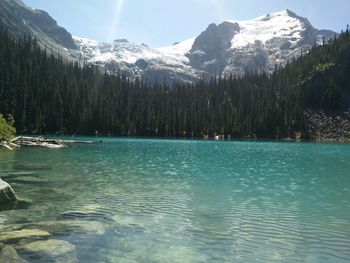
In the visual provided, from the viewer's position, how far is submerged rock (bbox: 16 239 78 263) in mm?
14203

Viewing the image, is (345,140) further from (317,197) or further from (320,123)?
(317,197)

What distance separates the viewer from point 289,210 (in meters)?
24.2

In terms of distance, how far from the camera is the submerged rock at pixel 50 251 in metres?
14.2

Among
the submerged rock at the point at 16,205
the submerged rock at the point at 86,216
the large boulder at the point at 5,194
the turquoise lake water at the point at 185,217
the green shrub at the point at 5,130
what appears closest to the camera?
the turquoise lake water at the point at 185,217

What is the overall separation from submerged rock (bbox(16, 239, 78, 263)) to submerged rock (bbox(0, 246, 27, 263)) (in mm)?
278

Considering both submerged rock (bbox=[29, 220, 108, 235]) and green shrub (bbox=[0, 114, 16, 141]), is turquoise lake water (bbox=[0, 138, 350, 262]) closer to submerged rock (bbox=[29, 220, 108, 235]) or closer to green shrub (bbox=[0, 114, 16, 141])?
submerged rock (bbox=[29, 220, 108, 235])

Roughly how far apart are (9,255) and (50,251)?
4.68 ft

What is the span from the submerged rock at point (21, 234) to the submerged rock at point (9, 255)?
1284mm

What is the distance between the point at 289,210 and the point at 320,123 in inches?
6628

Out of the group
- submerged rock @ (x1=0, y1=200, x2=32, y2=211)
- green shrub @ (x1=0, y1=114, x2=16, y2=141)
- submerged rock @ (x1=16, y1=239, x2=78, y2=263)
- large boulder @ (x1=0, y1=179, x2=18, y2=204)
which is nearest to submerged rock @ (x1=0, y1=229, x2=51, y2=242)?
submerged rock @ (x1=16, y1=239, x2=78, y2=263)

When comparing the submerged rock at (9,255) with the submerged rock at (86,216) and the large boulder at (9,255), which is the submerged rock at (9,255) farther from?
the submerged rock at (86,216)

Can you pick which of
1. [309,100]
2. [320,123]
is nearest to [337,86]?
[309,100]

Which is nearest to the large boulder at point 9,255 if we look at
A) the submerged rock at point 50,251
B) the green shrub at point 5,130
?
the submerged rock at point 50,251

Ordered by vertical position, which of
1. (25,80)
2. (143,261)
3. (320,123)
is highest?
(25,80)
